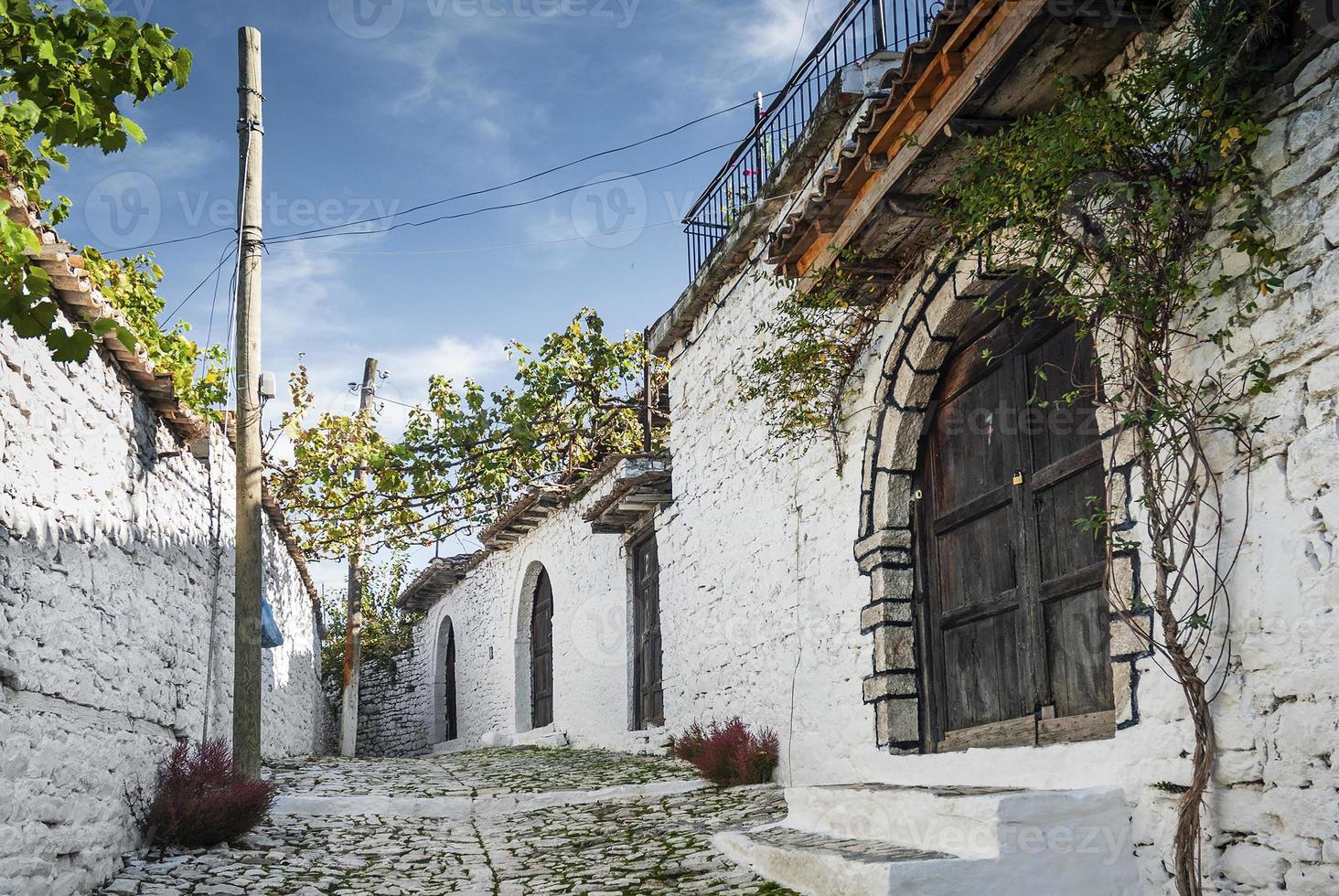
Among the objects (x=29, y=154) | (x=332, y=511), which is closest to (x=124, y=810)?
(x=29, y=154)

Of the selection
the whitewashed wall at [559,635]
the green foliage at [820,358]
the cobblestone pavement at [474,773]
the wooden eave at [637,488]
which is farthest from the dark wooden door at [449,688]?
the green foliage at [820,358]

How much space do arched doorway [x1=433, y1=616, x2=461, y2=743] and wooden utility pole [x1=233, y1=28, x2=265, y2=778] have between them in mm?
11597

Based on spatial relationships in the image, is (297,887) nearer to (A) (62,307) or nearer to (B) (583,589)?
(A) (62,307)

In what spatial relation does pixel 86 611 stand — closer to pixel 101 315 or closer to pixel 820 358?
pixel 101 315

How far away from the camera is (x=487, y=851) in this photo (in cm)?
665

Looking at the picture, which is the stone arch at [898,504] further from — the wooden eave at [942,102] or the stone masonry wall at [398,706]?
the stone masonry wall at [398,706]

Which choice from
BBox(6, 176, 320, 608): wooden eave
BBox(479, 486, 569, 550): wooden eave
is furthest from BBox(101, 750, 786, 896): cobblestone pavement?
BBox(479, 486, 569, 550): wooden eave

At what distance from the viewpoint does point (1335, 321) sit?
3486 millimetres

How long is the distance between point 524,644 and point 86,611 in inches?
416

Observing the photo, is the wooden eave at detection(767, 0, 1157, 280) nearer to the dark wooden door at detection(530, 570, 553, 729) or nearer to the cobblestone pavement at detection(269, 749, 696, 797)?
the cobblestone pavement at detection(269, 749, 696, 797)

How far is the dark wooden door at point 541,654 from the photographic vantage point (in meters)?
15.0

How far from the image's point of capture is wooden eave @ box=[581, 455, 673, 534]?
10578 millimetres

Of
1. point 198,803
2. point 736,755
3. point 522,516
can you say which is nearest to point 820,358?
point 736,755

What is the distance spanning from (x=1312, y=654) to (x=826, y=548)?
375cm
